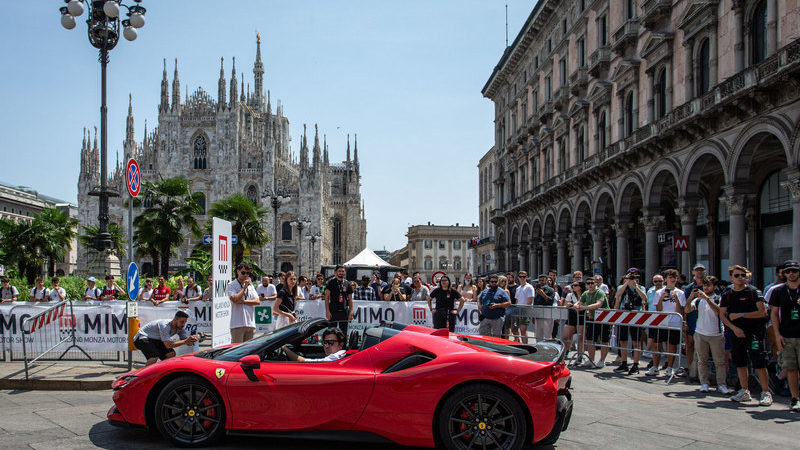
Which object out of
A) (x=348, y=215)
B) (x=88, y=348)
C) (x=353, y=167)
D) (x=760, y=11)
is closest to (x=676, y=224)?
(x=760, y=11)

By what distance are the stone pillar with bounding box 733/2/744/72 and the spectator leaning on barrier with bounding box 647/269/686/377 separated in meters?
9.20

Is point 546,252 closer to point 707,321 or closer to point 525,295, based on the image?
point 525,295

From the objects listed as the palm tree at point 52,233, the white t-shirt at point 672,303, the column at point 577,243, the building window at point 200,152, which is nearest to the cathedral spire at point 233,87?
the building window at point 200,152

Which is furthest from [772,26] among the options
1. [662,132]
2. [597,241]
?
[597,241]

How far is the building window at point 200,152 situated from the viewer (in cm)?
7256

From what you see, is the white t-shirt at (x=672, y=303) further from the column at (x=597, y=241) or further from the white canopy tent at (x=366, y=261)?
the white canopy tent at (x=366, y=261)

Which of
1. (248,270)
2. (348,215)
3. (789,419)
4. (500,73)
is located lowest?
(789,419)

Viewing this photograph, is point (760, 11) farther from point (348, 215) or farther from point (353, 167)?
point (353, 167)

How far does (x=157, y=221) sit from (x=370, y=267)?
12.1 meters

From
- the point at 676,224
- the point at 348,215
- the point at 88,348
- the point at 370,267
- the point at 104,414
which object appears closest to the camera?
the point at 104,414

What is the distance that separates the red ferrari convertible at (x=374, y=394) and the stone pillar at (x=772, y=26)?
1370 cm

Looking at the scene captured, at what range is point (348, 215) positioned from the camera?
318 ft

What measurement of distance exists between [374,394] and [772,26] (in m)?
15.4

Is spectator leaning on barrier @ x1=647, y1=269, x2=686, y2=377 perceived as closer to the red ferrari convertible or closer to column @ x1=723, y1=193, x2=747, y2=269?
the red ferrari convertible
